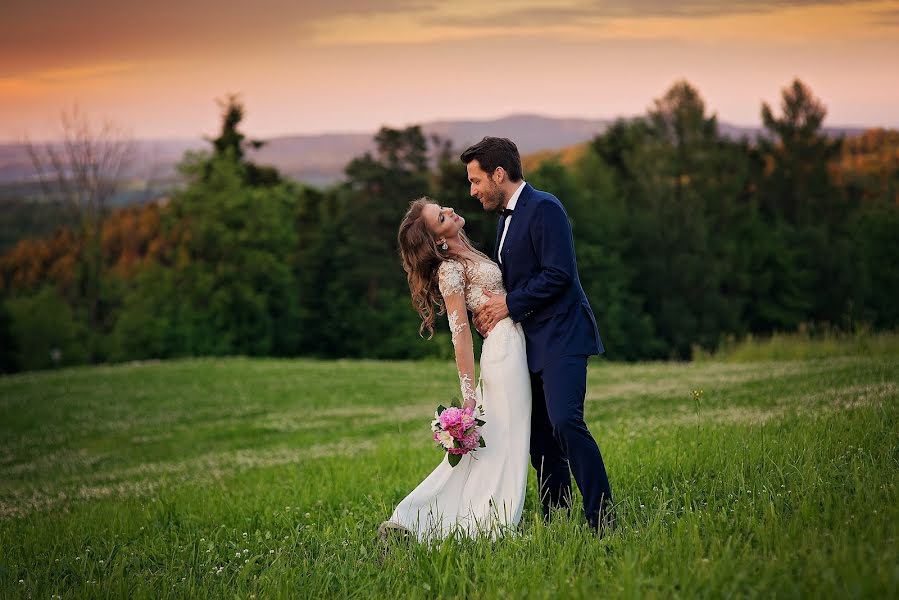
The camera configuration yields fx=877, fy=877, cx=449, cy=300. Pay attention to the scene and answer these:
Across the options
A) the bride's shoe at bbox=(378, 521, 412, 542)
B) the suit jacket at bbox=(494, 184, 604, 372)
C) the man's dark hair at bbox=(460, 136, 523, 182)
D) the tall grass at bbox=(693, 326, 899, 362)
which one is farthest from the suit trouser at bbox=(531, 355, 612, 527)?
the tall grass at bbox=(693, 326, 899, 362)

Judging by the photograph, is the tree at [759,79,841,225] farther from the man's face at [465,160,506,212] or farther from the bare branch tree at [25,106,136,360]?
the man's face at [465,160,506,212]

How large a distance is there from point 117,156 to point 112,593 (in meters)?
59.7

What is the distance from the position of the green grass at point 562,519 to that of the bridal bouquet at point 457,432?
68 centimetres

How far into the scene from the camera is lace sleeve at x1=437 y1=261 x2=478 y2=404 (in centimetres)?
635

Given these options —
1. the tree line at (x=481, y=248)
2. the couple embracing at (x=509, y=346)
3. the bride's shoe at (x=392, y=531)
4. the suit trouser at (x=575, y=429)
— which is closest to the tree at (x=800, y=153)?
the tree line at (x=481, y=248)

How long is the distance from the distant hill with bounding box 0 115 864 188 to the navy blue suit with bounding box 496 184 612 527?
33.2 m

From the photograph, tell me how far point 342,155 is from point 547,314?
77.9 metres

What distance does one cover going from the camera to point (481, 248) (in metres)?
56.8

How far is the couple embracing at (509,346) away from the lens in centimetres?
593

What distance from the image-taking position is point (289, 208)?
69.9 meters

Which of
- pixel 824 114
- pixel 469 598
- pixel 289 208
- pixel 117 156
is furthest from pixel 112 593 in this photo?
pixel 824 114

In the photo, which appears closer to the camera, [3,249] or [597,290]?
[597,290]

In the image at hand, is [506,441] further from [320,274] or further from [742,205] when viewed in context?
[742,205]

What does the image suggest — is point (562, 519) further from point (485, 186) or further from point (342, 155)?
point (342, 155)
